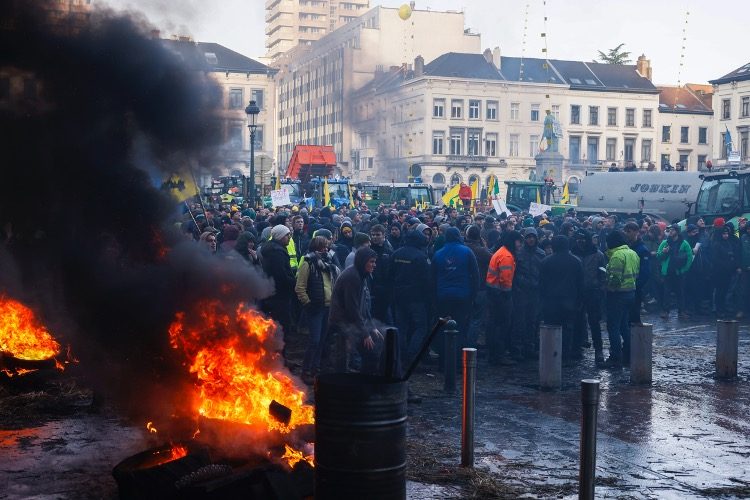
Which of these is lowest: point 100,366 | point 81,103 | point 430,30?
point 100,366

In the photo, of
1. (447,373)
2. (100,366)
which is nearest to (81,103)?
(100,366)

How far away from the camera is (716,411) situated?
422 inches

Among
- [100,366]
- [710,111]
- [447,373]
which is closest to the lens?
[100,366]

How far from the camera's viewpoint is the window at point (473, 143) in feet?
289

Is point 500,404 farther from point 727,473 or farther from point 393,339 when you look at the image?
point 393,339

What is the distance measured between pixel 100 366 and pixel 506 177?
8185 centimetres

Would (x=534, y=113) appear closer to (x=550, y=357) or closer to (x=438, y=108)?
(x=438, y=108)

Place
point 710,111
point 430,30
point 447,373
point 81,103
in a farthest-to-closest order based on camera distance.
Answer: point 430,30, point 710,111, point 447,373, point 81,103

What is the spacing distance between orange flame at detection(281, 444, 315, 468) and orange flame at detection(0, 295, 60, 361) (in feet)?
17.1

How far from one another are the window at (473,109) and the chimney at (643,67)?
18749 mm

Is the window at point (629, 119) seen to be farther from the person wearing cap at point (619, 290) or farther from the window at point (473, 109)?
the person wearing cap at point (619, 290)

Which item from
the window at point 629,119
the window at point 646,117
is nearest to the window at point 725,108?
the window at point 646,117

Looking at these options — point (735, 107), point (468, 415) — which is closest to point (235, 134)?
point (468, 415)

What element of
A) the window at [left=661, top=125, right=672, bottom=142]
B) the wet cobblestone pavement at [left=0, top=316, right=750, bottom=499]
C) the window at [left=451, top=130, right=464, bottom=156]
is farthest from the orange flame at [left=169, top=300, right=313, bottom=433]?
the window at [left=661, top=125, right=672, bottom=142]
